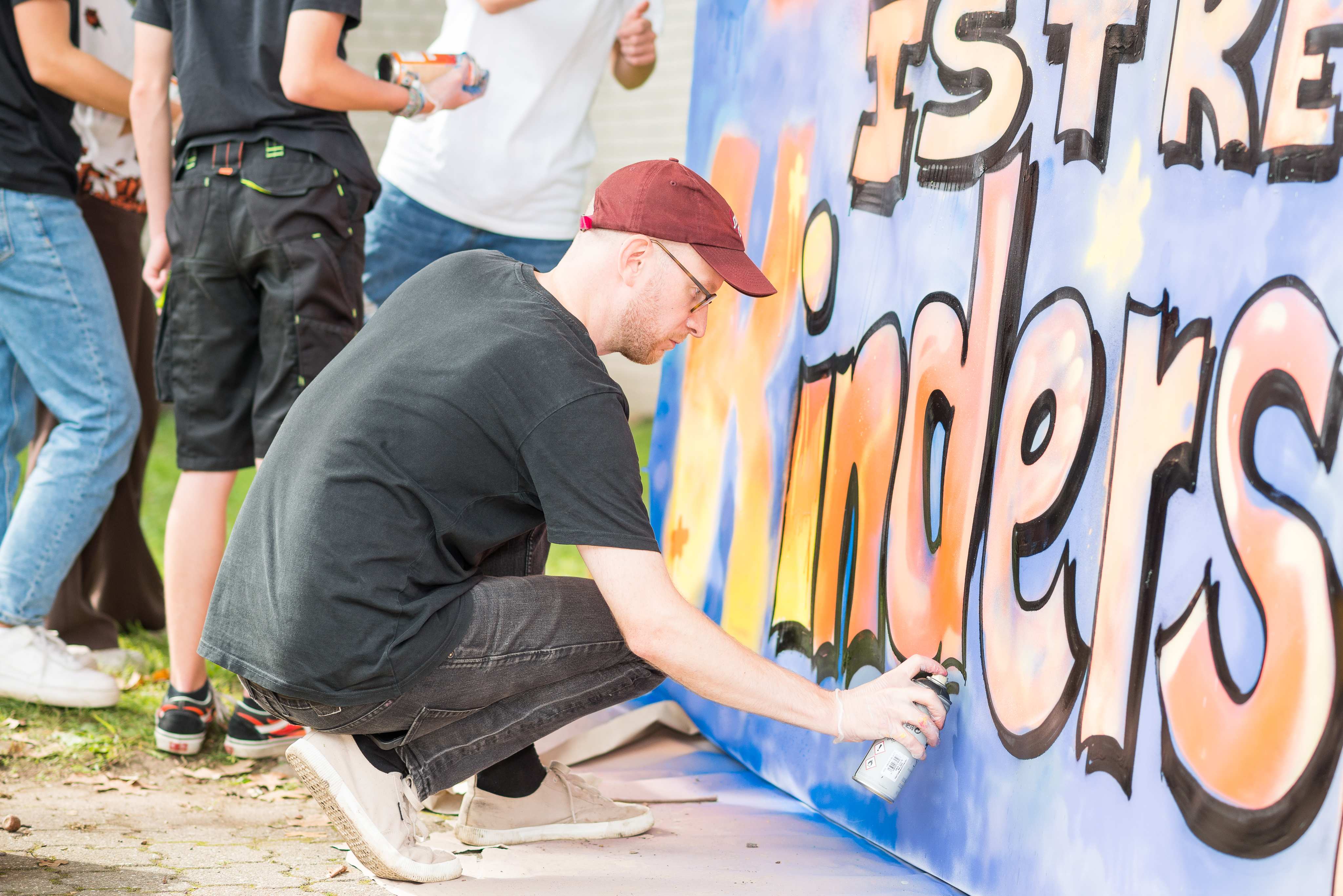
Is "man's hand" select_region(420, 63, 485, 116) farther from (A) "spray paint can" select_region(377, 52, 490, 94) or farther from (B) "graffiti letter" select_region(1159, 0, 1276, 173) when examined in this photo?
(B) "graffiti letter" select_region(1159, 0, 1276, 173)

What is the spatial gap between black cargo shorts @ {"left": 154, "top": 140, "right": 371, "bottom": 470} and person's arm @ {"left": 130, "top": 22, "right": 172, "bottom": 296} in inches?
6.8

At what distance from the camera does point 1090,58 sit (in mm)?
2102

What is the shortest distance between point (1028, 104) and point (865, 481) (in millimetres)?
796

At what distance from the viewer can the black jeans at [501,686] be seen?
2258 mm

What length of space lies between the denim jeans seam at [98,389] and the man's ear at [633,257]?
1699 millimetres

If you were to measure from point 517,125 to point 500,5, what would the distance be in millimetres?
304

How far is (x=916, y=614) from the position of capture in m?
2.39

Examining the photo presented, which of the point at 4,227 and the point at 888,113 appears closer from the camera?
the point at 888,113

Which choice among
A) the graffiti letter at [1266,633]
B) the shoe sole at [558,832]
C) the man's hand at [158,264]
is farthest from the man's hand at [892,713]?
the man's hand at [158,264]

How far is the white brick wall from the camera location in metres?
8.77

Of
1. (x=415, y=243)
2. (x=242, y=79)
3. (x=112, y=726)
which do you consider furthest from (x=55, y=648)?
(x=242, y=79)

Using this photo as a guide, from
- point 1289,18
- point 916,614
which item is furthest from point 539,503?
point 1289,18

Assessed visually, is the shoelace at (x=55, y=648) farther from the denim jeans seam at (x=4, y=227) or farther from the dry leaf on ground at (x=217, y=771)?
the denim jeans seam at (x=4, y=227)

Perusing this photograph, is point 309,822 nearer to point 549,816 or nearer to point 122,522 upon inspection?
point 549,816
